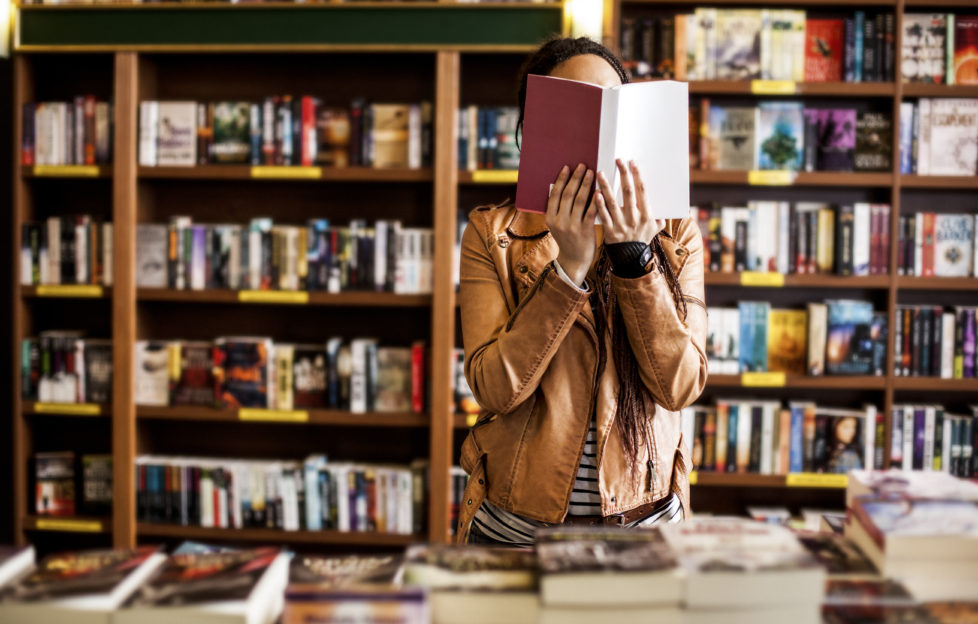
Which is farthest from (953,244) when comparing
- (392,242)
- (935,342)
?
(392,242)

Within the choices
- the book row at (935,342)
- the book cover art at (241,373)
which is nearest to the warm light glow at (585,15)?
the book row at (935,342)

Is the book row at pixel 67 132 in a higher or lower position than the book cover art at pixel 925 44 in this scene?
lower

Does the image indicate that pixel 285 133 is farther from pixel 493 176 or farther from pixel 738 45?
pixel 738 45

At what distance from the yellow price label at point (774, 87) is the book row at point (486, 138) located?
2.64 feet

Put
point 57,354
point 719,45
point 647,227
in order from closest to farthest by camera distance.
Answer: point 647,227
point 719,45
point 57,354

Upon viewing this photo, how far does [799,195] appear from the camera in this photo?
2.93 metres

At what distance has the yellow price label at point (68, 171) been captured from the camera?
286cm

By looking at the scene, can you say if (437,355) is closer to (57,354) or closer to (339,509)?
(339,509)

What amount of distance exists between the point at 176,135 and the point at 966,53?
108 inches

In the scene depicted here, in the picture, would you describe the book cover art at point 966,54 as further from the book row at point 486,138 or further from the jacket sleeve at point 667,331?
the jacket sleeve at point 667,331

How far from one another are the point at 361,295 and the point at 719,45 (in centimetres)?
149

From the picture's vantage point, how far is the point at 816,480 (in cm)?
272

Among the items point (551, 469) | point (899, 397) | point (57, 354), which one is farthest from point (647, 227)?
point (57, 354)

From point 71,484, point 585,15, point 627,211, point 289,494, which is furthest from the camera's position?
point 71,484
